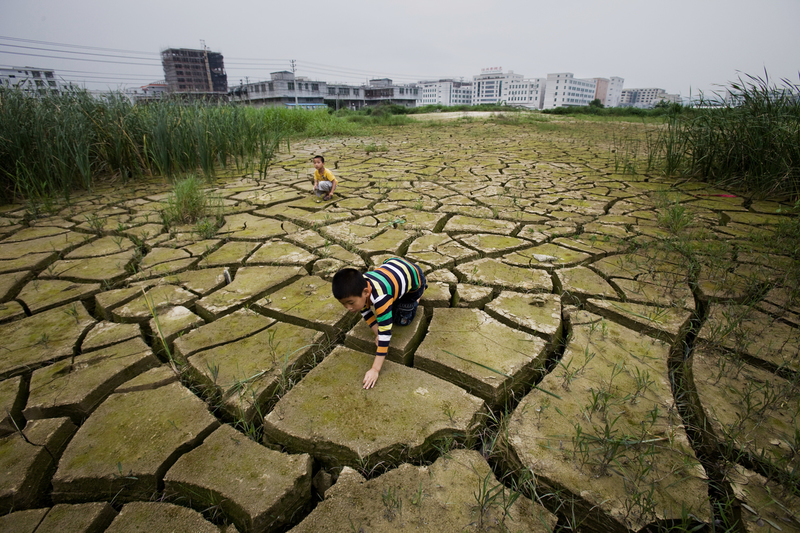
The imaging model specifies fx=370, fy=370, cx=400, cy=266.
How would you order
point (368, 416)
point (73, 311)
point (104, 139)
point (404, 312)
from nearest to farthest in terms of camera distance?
point (368, 416), point (404, 312), point (73, 311), point (104, 139)

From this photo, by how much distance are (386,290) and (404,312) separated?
11.1 inches

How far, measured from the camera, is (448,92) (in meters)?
82.4

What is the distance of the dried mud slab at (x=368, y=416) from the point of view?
114 cm

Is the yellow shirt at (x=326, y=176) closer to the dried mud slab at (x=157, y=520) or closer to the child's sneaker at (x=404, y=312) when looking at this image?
the child's sneaker at (x=404, y=312)

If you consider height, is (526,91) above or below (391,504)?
above

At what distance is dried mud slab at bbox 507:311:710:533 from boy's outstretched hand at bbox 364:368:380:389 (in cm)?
49

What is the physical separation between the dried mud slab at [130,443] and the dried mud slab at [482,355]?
0.84m

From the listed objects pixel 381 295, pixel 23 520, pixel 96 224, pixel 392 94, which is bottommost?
pixel 23 520

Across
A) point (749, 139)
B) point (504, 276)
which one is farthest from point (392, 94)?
point (504, 276)

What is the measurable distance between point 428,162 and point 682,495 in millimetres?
Answer: 4888

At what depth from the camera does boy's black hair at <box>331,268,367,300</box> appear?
131 centimetres

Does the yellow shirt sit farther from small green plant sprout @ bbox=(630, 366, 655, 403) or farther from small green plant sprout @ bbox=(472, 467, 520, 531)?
small green plant sprout @ bbox=(472, 467, 520, 531)

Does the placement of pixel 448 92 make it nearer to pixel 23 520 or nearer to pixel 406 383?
pixel 406 383

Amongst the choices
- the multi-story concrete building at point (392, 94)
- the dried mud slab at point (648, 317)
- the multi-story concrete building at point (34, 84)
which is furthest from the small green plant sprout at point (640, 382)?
the multi-story concrete building at point (392, 94)
